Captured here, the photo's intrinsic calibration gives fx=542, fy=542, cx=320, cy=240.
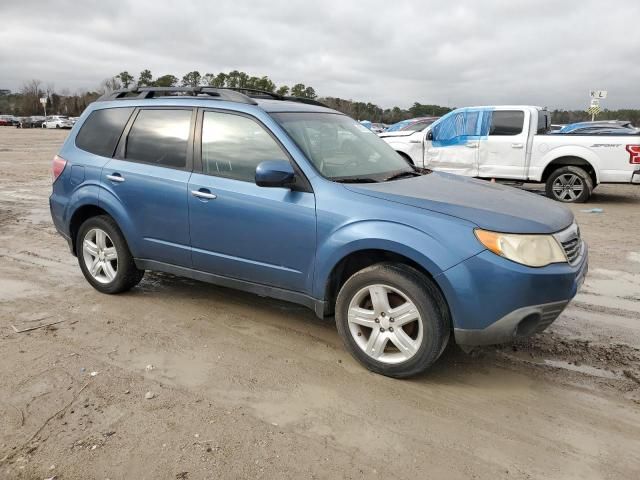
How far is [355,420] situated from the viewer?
3.07 metres

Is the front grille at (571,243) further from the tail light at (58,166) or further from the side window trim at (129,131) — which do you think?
the tail light at (58,166)

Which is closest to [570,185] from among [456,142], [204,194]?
[456,142]

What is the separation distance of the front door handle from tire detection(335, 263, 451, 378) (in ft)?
4.10

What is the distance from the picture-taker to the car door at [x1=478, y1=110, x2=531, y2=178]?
11.2 meters

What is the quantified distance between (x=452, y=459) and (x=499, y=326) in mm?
846

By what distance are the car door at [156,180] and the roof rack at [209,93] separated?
9.3 inches

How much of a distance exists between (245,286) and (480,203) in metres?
1.83

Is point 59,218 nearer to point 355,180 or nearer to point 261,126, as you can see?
point 261,126

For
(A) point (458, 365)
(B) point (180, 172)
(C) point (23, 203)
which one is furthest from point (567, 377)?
(C) point (23, 203)

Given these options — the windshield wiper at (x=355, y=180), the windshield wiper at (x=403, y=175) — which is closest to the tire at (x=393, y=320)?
the windshield wiper at (x=355, y=180)

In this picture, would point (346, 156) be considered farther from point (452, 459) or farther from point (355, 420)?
point (452, 459)

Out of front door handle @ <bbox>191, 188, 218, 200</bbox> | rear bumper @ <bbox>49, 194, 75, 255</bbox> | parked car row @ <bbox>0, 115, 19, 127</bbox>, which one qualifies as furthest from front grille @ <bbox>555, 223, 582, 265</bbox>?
parked car row @ <bbox>0, 115, 19, 127</bbox>

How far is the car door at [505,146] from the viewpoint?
1125 cm

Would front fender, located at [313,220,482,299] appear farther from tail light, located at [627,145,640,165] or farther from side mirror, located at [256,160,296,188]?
tail light, located at [627,145,640,165]
